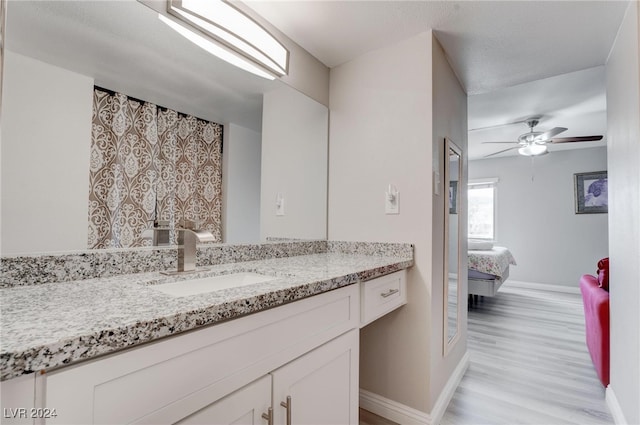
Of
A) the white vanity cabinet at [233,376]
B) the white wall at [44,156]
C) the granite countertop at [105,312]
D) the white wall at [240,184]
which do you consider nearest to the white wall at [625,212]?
the white vanity cabinet at [233,376]

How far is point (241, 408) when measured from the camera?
0.84 m

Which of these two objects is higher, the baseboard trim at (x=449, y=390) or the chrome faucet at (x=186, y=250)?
the chrome faucet at (x=186, y=250)

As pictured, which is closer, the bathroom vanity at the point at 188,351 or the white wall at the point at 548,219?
the bathroom vanity at the point at 188,351

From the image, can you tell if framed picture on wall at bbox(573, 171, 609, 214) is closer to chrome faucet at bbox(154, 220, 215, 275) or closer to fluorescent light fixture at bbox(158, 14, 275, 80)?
fluorescent light fixture at bbox(158, 14, 275, 80)

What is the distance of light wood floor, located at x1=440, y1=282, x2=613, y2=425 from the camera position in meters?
1.85

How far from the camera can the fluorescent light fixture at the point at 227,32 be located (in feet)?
4.14

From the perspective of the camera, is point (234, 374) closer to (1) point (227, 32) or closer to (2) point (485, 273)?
(1) point (227, 32)

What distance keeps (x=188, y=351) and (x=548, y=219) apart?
6094mm

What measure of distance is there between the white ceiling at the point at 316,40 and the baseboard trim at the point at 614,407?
206 cm

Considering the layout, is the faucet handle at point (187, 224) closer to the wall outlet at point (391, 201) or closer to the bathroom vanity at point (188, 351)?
the bathroom vanity at point (188, 351)

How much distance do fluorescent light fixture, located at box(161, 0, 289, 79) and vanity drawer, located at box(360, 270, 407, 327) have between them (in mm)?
1187

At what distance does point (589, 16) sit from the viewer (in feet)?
5.24

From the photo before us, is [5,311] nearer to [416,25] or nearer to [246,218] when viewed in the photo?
[246,218]

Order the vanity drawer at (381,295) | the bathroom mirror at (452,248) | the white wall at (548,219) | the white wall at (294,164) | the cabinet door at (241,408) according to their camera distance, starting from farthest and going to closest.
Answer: the white wall at (548,219) < the bathroom mirror at (452,248) < the white wall at (294,164) < the vanity drawer at (381,295) < the cabinet door at (241,408)
